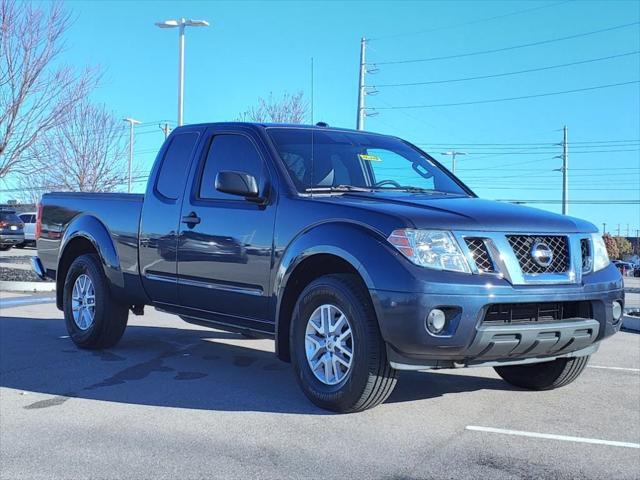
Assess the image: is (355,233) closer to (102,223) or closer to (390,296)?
(390,296)

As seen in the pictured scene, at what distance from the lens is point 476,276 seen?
4129 millimetres

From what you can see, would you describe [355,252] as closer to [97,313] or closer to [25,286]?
[97,313]

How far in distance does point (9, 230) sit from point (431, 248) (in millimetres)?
31045

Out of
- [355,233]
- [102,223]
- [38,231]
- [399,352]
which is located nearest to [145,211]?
[102,223]

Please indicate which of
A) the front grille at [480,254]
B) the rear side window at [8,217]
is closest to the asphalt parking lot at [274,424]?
the front grille at [480,254]

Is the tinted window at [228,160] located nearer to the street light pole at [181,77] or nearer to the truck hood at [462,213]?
the truck hood at [462,213]

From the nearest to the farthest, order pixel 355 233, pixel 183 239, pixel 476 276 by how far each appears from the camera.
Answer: pixel 476 276 < pixel 355 233 < pixel 183 239

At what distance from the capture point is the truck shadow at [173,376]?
5.09 meters

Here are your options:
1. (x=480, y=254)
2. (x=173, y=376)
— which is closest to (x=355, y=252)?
(x=480, y=254)

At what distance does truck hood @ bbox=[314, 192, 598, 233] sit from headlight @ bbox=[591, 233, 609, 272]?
7cm

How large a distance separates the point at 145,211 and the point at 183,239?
731 millimetres

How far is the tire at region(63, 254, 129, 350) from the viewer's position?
6.73 metres

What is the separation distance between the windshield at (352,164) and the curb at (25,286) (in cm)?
881

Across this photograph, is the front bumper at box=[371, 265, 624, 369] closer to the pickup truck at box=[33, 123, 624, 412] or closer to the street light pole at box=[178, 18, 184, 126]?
the pickup truck at box=[33, 123, 624, 412]
